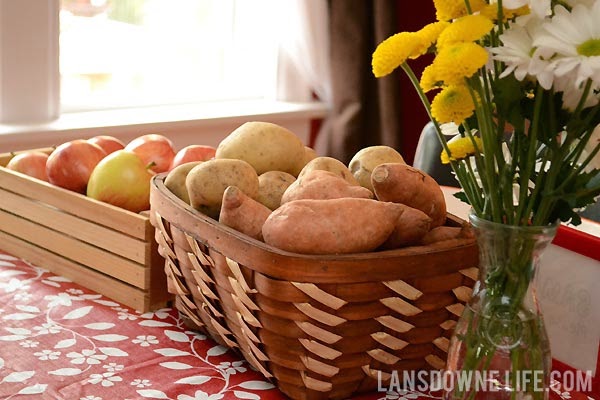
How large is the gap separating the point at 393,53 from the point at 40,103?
1698 mm

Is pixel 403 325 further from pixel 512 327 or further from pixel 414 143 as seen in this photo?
pixel 414 143

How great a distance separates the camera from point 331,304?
2.68 ft

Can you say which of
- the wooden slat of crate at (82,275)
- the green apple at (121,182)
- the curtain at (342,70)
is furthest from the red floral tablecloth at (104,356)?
the curtain at (342,70)

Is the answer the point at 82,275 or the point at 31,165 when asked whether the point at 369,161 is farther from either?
the point at 31,165

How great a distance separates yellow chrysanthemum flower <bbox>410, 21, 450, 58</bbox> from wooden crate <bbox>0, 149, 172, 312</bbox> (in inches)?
21.1

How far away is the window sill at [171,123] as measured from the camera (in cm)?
210

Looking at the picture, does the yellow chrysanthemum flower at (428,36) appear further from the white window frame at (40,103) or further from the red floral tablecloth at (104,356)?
the white window frame at (40,103)

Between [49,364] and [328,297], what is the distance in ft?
1.13

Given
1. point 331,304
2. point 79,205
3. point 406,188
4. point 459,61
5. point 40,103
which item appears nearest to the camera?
point 459,61

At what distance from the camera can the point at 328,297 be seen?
0.82 metres

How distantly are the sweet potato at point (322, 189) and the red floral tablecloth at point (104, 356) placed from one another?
0.21m

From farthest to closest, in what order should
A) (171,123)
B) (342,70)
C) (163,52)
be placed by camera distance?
1. (342,70)
2. (163,52)
3. (171,123)

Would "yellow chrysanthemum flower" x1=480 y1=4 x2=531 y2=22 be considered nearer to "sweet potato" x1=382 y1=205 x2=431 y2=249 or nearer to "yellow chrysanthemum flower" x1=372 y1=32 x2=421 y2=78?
"yellow chrysanthemum flower" x1=372 y1=32 x2=421 y2=78

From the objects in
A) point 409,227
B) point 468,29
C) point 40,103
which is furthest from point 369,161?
point 40,103
